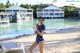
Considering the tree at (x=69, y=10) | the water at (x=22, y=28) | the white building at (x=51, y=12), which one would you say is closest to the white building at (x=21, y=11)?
the white building at (x=51, y=12)

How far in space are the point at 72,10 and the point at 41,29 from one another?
90.2 meters

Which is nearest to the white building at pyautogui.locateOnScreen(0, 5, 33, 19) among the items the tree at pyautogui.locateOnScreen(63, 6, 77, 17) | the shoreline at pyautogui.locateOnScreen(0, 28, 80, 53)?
the tree at pyautogui.locateOnScreen(63, 6, 77, 17)

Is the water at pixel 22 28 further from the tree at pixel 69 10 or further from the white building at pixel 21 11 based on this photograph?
the tree at pixel 69 10

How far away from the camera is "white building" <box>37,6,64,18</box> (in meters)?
101

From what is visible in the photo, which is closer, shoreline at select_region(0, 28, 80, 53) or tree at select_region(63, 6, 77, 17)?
shoreline at select_region(0, 28, 80, 53)

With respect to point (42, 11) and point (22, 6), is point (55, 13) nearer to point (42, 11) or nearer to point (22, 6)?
point (42, 11)

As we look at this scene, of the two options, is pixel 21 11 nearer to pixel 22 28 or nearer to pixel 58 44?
pixel 22 28

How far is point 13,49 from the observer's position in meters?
6.27

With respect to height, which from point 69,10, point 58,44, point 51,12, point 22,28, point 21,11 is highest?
point 58,44

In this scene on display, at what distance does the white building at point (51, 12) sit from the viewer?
101375 mm

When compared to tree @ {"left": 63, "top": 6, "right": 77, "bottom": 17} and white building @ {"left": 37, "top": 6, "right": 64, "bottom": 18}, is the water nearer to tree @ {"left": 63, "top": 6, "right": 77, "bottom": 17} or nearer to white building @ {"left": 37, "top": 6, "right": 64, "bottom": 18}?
tree @ {"left": 63, "top": 6, "right": 77, "bottom": 17}

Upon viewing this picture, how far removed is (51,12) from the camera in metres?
102

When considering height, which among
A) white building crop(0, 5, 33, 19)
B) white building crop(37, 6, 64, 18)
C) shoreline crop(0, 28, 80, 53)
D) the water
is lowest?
white building crop(37, 6, 64, 18)

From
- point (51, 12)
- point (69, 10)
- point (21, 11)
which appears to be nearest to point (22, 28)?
point (21, 11)
